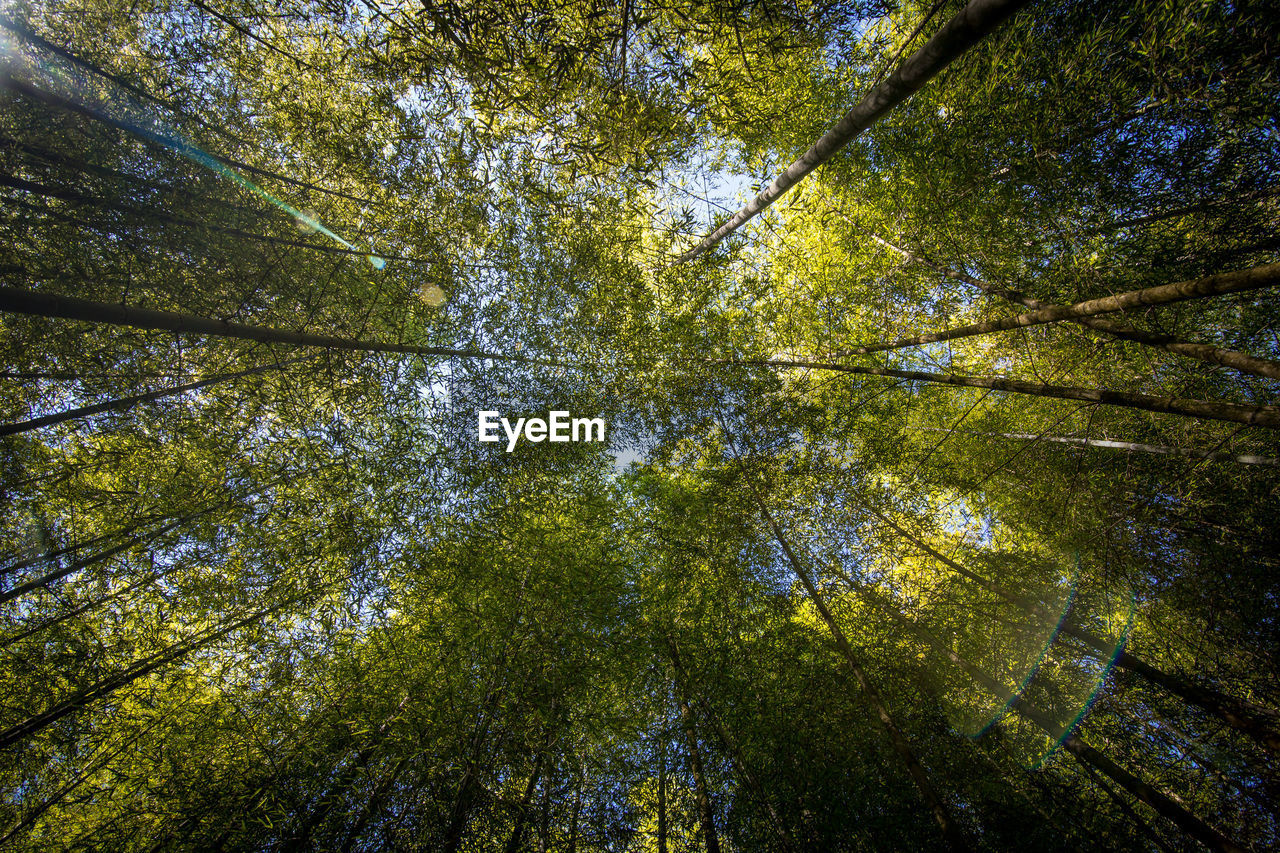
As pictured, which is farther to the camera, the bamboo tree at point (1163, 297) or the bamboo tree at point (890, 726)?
the bamboo tree at point (890, 726)

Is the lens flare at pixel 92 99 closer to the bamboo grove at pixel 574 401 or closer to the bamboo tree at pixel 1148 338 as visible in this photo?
the bamboo grove at pixel 574 401

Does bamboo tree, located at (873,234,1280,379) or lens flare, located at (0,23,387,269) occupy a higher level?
lens flare, located at (0,23,387,269)

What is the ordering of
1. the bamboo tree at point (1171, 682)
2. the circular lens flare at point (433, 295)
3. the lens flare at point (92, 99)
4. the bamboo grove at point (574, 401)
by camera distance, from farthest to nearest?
the circular lens flare at point (433, 295), the bamboo tree at point (1171, 682), the lens flare at point (92, 99), the bamboo grove at point (574, 401)

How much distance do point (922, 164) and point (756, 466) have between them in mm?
2860

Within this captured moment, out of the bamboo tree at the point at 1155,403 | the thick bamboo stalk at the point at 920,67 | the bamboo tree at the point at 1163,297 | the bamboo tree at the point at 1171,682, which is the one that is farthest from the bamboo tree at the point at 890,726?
the thick bamboo stalk at the point at 920,67

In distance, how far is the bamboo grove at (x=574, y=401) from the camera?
7.80 ft

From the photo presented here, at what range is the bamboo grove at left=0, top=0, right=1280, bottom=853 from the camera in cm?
238

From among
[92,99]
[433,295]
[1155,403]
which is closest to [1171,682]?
[1155,403]

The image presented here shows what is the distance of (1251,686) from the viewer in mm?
3213

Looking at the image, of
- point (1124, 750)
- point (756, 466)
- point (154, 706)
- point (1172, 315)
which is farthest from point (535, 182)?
point (1124, 750)

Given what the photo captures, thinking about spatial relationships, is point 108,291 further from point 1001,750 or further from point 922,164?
point 1001,750

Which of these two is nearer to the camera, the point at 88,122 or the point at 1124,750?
the point at 88,122

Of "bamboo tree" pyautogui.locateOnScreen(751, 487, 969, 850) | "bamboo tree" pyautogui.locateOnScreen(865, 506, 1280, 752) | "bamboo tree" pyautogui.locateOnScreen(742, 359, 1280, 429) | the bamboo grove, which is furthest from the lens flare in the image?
"bamboo tree" pyautogui.locateOnScreen(865, 506, 1280, 752)

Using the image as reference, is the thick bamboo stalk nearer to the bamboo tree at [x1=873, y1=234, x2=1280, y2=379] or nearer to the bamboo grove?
the bamboo grove
